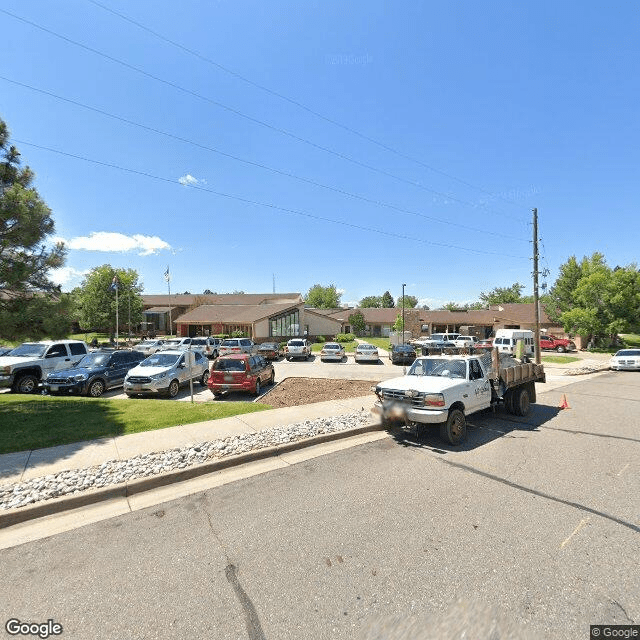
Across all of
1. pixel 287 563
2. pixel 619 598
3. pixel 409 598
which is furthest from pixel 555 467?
pixel 287 563

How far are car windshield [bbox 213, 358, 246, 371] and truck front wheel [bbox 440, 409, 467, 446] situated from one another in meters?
8.02

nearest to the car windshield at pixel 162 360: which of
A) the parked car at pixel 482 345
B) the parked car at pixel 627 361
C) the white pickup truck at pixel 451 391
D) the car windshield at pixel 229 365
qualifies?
the car windshield at pixel 229 365

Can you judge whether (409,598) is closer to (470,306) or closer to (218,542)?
(218,542)

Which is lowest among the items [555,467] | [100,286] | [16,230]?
[555,467]

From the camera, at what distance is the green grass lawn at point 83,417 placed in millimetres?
7398

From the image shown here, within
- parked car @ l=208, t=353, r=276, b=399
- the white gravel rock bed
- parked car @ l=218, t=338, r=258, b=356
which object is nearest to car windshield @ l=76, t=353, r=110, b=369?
parked car @ l=208, t=353, r=276, b=399

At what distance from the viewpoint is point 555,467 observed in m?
6.13

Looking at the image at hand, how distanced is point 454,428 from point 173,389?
10.3 meters

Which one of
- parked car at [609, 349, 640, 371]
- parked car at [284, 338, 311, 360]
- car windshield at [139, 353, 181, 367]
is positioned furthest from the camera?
parked car at [284, 338, 311, 360]

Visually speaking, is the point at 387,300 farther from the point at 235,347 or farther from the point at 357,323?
the point at 235,347

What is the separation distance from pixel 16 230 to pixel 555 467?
12.4m

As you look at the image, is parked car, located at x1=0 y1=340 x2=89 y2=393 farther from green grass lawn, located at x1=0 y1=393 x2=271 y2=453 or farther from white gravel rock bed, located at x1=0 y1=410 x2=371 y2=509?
white gravel rock bed, located at x1=0 y1=410 x2=371 y2=509

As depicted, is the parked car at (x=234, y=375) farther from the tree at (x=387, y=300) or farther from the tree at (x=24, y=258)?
the tree at (x=387, y=300)

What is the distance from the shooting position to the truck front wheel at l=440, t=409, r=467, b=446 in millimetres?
7301
